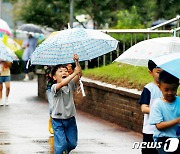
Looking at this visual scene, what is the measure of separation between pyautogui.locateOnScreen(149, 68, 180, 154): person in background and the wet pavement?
4.09m

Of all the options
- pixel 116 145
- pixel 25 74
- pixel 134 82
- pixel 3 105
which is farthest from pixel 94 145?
pixel 25 74

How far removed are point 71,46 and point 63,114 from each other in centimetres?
111

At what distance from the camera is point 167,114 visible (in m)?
7.05

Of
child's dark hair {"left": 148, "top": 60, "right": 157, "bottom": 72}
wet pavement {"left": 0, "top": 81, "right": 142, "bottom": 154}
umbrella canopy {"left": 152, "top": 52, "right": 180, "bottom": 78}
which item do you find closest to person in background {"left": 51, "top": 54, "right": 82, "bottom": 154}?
wet pavement {"left": 0, "top": 81, "right": 142, "bottom": 154}

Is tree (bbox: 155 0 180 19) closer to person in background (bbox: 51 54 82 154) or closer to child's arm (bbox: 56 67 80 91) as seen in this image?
person in background (bbox: 51 54 82 154)

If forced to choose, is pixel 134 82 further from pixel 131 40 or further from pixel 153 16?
pixel 153 16

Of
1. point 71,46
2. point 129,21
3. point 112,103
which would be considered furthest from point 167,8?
point 71,46

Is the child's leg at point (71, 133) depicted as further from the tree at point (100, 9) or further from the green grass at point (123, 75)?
the tree at point (100, 9)

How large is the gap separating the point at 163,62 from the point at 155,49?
175 centimetres

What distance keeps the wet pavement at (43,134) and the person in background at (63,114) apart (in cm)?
135

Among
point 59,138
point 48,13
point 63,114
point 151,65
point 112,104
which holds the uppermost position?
point 151,65

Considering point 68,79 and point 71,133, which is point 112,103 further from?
point 68,79

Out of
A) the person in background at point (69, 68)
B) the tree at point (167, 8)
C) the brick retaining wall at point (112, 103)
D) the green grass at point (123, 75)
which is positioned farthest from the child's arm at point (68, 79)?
the tree at point (167, 8)

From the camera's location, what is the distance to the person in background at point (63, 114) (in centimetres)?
967
